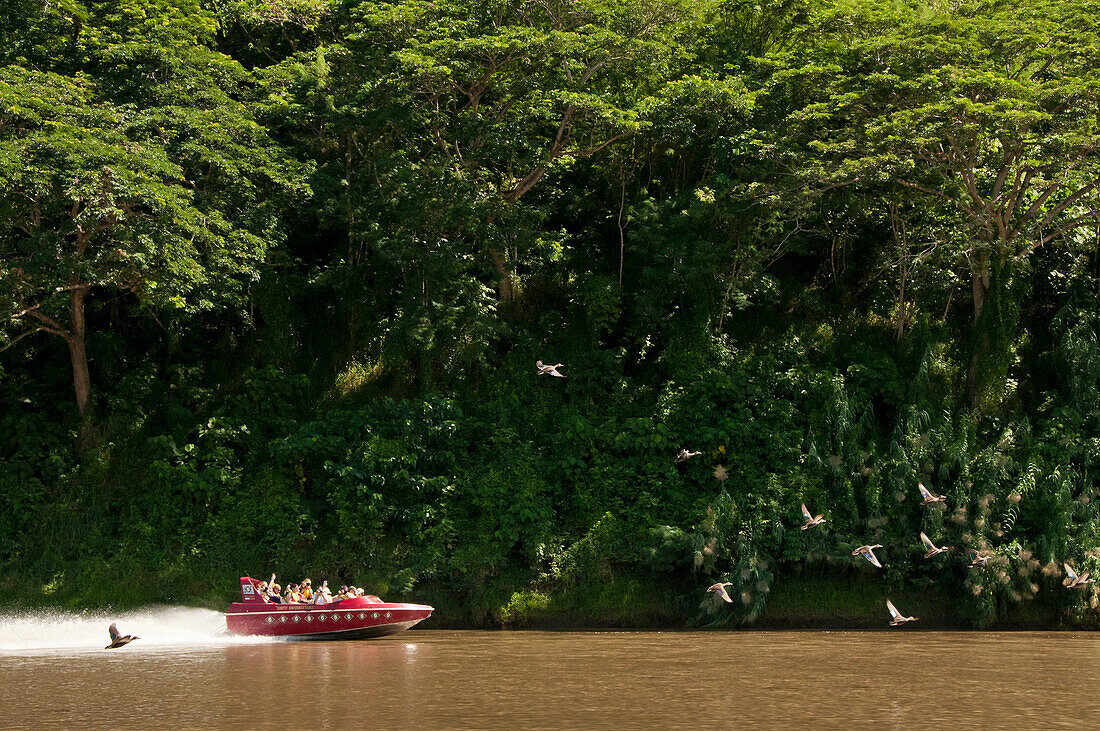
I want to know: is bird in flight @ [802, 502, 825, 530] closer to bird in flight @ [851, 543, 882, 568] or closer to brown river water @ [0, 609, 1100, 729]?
bird in flight @ [851, 543, 882, 568]

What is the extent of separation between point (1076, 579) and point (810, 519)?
4587mm

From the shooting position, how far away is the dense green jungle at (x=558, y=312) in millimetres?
18906

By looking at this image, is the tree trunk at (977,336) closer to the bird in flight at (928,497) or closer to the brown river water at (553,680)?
the bird in flight at (928,497)

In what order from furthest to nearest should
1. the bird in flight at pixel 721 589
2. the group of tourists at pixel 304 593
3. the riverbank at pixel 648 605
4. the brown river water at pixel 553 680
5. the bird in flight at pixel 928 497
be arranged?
the riverbank at pixel 648 605
the group of tourists at pixel 304 593
the bird in flight at pixel 721 589
the bird in flight at pixel 928 497
the brown river water at pixel 553 680

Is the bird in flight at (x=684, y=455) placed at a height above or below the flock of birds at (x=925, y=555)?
above

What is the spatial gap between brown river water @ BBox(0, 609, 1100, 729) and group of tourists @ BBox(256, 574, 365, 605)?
0.75 metres

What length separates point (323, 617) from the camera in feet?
57.7

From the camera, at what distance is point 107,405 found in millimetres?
22562

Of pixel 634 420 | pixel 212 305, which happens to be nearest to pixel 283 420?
pixel 212 305

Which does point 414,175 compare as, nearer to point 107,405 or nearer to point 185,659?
point 107,405

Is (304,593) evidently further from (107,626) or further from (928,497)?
(928,497)

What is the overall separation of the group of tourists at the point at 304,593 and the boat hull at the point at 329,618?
4.8 inches

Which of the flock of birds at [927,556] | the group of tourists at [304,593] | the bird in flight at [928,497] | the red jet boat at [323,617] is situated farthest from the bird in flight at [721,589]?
the group of tourists at [304,593]

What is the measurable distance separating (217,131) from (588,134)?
761cm
